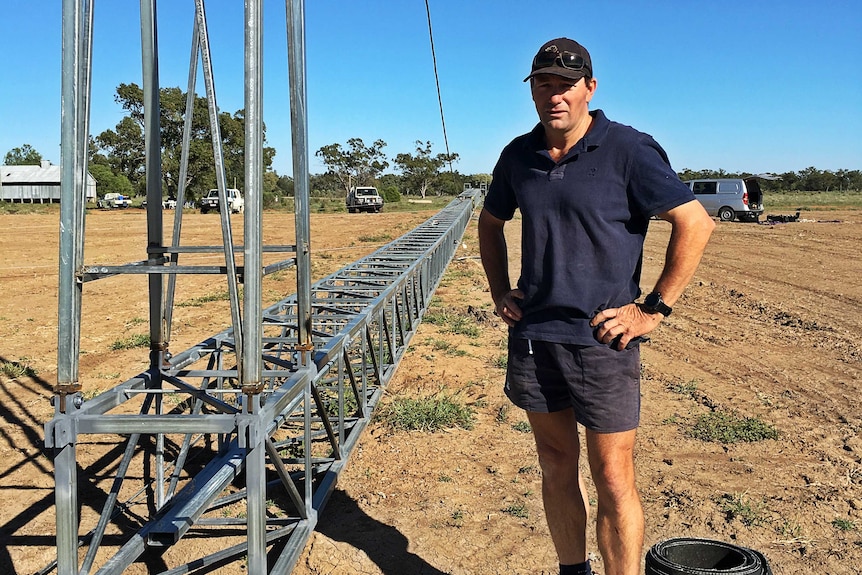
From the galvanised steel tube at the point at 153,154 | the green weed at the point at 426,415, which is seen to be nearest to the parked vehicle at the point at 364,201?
the green weed at the point at 426,415

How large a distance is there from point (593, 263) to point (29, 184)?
7921 centimetres

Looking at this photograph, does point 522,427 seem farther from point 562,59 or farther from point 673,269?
point 562,59

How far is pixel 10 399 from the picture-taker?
6355 millimetres

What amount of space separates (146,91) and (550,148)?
1.87 meters

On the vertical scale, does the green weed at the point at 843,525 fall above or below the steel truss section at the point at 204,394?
below

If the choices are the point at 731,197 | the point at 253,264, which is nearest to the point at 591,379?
the point at 253,264

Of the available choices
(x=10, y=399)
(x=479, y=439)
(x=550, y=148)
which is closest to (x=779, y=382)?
(x=479, y=439)

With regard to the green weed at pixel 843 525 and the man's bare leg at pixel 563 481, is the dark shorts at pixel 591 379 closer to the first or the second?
the man's bare leg at pixel 563 481

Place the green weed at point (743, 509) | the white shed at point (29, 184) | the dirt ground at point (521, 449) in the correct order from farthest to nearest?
the white shed at point (29, 184)
the green weed at point (743, 509)
the dirt ground at point (521, 449)

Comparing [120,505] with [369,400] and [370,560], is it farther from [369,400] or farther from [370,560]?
[369,400]

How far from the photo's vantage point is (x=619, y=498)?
8.38 ft

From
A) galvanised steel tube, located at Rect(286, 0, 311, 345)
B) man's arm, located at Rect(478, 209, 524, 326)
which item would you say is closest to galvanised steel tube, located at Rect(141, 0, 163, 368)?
galvanised steel tube, located at Rect(286, 0, 311, 345)

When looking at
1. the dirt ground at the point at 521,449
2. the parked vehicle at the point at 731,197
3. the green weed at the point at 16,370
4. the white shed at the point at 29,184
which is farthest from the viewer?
the white shed at the point at 29,184

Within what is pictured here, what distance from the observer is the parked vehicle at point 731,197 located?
88.7ft
